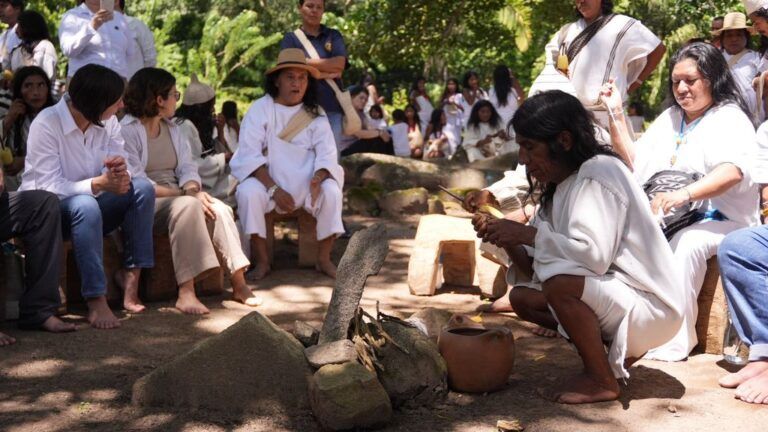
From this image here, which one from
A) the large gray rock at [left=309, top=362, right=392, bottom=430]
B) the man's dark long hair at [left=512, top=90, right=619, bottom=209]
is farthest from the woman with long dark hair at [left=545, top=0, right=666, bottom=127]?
the large gray rock at [left=309, top=362, right=392, bottom=430]

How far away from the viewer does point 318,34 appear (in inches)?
291

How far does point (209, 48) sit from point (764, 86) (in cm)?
1633

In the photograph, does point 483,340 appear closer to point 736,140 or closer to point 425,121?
point 736,140

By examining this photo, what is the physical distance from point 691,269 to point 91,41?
16.7ft

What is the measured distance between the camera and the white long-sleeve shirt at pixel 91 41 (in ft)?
24.0

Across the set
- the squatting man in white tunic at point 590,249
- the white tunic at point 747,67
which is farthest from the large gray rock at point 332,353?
the white tunic at point 747,67

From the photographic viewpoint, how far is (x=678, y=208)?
4.64 meters

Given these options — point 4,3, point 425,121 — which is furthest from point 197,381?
point 425,121

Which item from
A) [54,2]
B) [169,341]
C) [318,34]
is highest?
[54,2]

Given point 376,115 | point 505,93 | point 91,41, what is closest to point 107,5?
point 91,41

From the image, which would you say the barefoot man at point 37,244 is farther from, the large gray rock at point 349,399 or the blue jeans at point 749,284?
the blue jeans at point 749,284

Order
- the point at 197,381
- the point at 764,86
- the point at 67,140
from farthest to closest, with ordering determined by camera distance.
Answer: the point at 764,86 < the point at 67,140 < the point at 197,381

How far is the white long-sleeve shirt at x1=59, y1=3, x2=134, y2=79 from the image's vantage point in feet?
24.0

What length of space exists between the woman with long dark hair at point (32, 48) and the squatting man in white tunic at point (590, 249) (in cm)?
527
